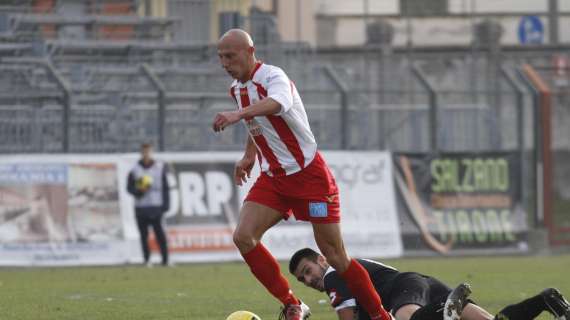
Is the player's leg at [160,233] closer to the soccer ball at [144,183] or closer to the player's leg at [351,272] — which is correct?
the soccer ball at [144,183]

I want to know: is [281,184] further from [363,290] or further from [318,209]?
[363,290]

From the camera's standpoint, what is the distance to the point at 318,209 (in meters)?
10.3

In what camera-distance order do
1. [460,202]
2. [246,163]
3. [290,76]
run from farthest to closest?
[290,76]
[460,202]
[246,163]

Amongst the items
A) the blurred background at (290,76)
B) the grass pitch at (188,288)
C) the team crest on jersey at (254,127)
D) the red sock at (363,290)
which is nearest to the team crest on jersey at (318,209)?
the red sock at (363,290)

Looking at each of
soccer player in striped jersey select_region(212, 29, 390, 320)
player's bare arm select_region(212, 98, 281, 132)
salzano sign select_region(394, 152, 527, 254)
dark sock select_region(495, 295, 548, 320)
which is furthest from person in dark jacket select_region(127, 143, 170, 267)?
dark sock select_region(495, 295, 548, 320)

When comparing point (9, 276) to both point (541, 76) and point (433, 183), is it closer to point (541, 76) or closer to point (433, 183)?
point (433, 183)

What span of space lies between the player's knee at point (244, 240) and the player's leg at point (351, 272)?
1.62ft

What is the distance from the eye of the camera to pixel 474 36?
34656mm

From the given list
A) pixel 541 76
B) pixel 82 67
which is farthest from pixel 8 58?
pixel 541 76

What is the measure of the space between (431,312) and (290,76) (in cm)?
1742

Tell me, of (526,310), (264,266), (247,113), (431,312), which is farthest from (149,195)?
(526,310)

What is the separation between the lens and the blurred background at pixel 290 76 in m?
23.0

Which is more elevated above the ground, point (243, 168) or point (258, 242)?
point (243, 168)

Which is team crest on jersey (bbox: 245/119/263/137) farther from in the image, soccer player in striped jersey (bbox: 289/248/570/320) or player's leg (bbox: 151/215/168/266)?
player's leg (bbox: 151/215/168/266)
